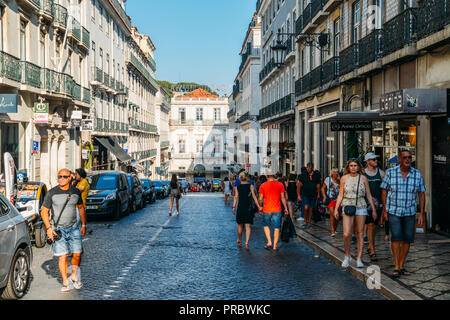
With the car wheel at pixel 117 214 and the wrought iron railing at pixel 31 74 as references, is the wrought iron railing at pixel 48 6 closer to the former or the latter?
the wrought iron railing at pixel 31 74

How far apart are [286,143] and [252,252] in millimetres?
23283

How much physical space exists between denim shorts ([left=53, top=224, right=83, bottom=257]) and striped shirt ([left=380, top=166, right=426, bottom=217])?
4.60 m

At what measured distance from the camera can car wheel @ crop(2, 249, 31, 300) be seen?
6918 millimetres

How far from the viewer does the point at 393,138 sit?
16094mm

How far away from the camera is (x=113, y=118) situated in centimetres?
4425

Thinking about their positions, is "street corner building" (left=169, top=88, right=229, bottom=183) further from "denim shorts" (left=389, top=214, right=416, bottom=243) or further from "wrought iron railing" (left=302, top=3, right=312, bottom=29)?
"denim shorts" (left=389, top=214, right=416, bottom=243)

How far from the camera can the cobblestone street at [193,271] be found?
750 centimetres

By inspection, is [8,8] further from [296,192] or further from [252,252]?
[252,252]

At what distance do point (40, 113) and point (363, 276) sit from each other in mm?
18471

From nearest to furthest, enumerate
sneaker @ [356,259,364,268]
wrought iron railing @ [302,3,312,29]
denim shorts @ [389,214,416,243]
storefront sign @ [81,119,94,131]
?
denim shorts @ [389,214,416,243] → sneaker @ [356,259,364,268] → wrought iron railing @ [302,3,312,29] → storefront sign @ [81,119,94,131]

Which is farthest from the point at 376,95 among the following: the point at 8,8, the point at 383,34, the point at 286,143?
the point at 286,143

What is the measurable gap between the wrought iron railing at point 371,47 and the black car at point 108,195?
927 cm

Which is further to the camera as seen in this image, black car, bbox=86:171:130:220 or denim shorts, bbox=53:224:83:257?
black car, bbox=86:171:130:220

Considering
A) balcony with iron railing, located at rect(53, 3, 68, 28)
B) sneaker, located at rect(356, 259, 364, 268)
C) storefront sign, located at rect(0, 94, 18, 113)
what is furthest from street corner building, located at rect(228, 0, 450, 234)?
balcony with iron railing, located at rect(53, 3, 68, 28)
